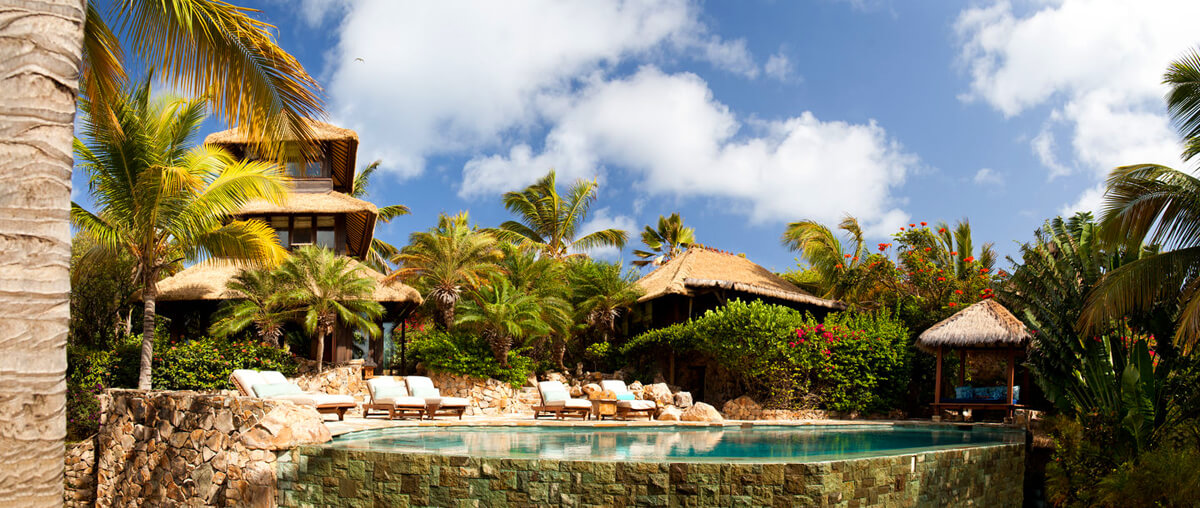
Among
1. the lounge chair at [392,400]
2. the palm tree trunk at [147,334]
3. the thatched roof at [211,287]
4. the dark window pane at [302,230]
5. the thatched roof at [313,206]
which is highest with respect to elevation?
the thatched roof at [313,206]

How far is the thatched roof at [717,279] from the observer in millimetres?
22383

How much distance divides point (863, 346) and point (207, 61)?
628 inches

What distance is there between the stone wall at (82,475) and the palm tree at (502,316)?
331 inches

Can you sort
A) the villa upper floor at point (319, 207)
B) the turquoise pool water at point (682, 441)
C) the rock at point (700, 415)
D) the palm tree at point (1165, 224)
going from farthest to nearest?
the villa upper floor at point (319, 207) → the rock at point (700, 415) → the palm tree at point (1165, 224) → the turquoise pool water at point (682, 441)

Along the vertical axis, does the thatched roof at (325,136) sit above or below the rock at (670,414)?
above

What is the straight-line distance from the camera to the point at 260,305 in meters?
19.2

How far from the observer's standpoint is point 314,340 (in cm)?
2120

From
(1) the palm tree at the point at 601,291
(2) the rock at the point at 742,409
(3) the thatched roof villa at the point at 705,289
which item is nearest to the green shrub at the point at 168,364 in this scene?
(1) the palm tree at the point at 601,291

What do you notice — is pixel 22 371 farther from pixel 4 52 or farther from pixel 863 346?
pixel 863 346

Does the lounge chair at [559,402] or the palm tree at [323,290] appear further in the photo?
the palm tree at [323,290]

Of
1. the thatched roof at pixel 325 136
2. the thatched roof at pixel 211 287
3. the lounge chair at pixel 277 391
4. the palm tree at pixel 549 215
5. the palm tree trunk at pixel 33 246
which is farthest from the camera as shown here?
the palm tree at pixel 549 215

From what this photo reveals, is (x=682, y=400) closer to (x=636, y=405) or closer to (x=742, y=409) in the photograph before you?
(x=742, y=409)

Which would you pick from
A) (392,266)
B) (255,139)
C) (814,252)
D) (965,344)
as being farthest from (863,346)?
(392,266)

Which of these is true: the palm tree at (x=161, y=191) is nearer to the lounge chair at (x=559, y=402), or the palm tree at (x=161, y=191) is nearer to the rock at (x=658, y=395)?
the lounge chair at (x=559, y=402)
